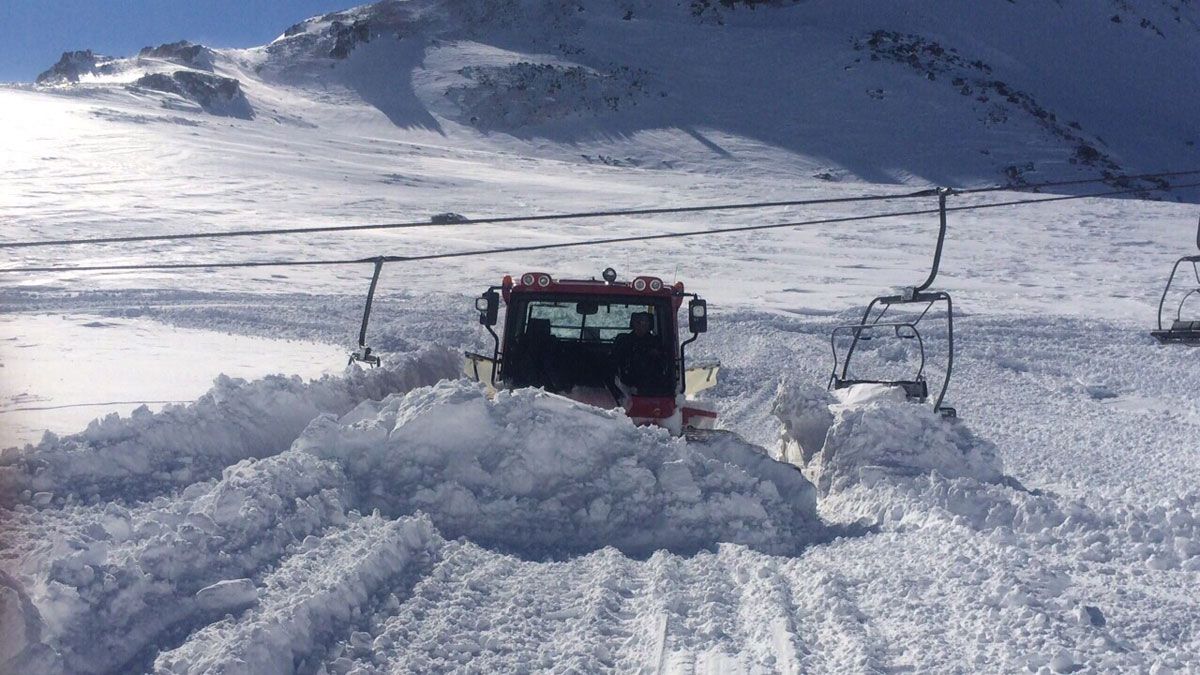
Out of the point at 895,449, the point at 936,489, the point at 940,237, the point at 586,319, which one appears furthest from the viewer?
the point at 586,319

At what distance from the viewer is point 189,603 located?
14.4 ft

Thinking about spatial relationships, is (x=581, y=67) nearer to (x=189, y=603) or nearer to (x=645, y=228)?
(x=645, y=228)

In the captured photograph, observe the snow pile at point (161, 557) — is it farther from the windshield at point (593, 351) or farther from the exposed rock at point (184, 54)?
the exposed rock at point (184, 54)

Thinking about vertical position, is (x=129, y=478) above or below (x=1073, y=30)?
below

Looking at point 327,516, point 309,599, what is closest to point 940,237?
point 327,516

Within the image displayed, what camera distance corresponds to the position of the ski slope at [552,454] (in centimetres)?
443

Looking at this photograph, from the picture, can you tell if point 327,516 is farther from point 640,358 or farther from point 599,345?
point 599,345

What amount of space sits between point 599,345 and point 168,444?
144 inches

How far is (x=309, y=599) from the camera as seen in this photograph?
14.5 ft

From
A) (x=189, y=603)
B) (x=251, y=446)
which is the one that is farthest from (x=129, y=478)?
(x=189, y=603)

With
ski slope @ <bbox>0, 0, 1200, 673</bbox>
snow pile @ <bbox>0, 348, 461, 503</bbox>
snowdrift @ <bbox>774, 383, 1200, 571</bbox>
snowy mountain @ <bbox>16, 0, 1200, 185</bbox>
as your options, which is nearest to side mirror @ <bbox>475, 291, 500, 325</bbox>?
ski slope @ <bbox>0, 0, 1200, 673</bbox>

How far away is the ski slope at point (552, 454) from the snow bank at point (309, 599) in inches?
0.7

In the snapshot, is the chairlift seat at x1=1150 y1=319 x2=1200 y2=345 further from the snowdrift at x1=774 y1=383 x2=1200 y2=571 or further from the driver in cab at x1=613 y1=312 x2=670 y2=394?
the driver in cab at x1=613 y1=312 x2=670 y2=394

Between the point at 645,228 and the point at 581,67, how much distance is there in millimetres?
42832
